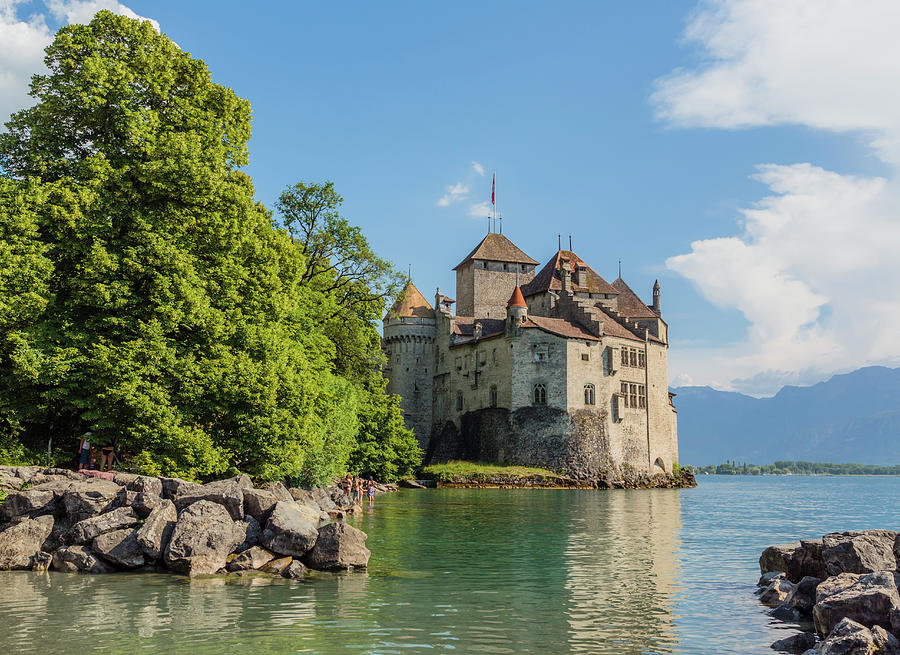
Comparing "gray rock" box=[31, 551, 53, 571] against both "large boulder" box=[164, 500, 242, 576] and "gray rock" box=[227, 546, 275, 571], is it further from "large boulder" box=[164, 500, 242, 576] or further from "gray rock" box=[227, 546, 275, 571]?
"gray rock" box=[227, 546, 275, 571]

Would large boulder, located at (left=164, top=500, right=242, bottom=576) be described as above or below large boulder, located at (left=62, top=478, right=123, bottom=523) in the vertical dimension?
below

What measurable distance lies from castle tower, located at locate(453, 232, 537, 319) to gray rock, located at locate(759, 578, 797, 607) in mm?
74224

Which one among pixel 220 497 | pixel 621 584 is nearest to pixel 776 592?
pixel 621 584

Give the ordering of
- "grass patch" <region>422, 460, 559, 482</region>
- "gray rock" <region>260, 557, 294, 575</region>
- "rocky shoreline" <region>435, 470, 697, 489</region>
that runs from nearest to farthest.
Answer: "gray rock" <region>260, 557, 294, 575</region> → "rocky shoreline" <region>435, 470, 697, 489</region> → "grass patch" <region>422, 460, 559, 482</region>

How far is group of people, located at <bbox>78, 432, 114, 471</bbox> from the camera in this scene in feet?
79.2

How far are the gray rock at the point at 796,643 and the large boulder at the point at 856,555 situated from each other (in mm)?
4238

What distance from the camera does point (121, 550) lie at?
1872cm

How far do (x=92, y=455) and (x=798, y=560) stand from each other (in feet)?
70.5

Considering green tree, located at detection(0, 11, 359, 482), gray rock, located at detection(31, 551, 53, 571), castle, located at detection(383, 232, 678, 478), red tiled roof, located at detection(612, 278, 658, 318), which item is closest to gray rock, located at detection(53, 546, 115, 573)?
gray rock, located at detection(31, 551, 53, 571)

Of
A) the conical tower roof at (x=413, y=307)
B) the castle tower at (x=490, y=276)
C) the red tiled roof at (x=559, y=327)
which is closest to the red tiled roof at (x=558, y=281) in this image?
the castle tower at (x=490, y=276)

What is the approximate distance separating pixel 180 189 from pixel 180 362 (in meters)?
5.99

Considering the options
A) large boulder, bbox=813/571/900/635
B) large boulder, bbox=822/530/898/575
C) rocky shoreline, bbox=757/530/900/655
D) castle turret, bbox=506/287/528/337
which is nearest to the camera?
rocky shoreline, bbox=757/530/900/655

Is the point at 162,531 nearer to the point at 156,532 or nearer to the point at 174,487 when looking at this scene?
the point at 156,532

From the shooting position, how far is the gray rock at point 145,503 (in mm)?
19750
